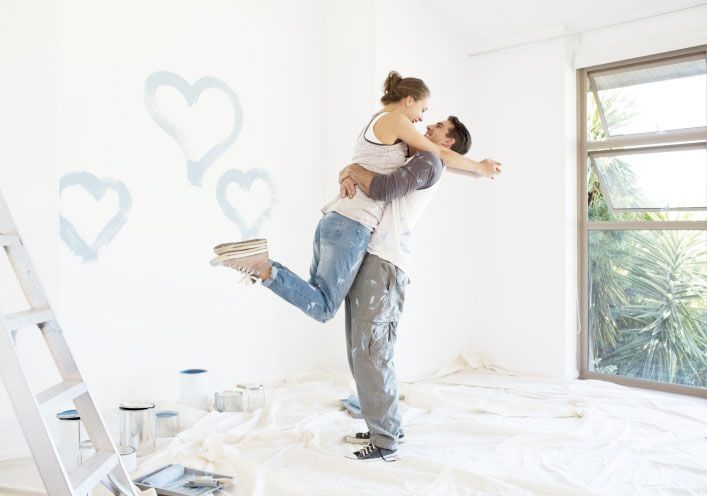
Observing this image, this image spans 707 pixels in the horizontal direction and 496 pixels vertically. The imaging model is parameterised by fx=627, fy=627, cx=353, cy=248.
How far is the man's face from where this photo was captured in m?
2.72

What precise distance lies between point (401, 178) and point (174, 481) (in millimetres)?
1366

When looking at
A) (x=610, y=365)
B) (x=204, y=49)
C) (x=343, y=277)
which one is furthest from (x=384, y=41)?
(x=610, y=365)

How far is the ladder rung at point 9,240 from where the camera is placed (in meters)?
1.72

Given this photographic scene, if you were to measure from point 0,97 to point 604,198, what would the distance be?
3657 mm

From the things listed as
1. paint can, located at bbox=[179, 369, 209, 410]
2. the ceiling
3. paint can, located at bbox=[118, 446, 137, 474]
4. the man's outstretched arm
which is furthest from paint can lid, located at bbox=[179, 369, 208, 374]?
the ceiling

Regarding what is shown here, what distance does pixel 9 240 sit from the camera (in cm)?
175

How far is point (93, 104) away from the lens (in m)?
2.85

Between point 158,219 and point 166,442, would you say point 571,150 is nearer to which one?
point 158,219

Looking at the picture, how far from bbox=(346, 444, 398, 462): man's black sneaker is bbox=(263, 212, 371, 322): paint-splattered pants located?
55 cm

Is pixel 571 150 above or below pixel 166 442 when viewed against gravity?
above

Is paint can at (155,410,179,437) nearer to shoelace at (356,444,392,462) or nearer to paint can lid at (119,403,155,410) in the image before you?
paint can lid at (119,403,155,410)

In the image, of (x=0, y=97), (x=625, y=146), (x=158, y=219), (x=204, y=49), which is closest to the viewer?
(x=0, y=97)

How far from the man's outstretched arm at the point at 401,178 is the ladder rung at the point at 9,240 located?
48.2 inches

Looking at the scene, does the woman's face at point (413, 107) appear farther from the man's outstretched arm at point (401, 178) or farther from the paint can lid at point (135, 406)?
the paint can lid at point (135, 406)
